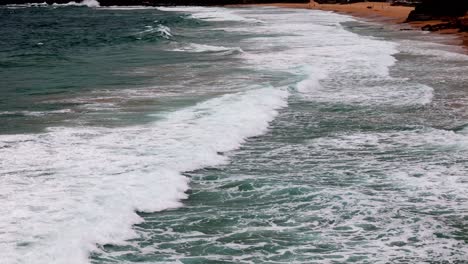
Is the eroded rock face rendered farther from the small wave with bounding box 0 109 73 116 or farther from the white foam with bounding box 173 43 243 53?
the small wave with bounding box 0 109 73 116

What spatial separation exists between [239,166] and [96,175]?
8.04ft

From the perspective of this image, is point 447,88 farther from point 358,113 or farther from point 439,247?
point 439,247

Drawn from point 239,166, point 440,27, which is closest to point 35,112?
point 239,166

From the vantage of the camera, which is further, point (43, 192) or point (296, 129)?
point (296, 129)

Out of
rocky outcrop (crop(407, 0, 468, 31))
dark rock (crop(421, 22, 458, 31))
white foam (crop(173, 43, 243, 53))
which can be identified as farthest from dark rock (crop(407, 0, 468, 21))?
white foam (crop(173, 43, 243, 53))

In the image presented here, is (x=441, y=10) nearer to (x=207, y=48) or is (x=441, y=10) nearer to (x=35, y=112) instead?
(x=207, y=48)

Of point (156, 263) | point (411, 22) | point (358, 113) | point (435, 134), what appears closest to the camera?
point (156, 263)

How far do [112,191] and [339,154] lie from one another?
437 centimetres

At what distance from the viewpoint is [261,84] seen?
2114cm

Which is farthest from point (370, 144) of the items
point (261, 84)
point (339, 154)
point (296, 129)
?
point (261, 84)

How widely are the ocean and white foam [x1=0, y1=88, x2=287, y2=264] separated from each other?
1.3 inches

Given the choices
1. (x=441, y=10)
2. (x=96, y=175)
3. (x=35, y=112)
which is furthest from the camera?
(x=441, y=10)

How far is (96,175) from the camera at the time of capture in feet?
35.4

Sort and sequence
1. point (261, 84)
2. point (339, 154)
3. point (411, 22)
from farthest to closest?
point (411, 22) → point (261, 84) → point (339, 154)
